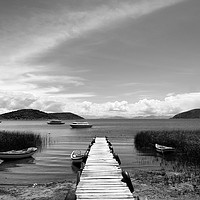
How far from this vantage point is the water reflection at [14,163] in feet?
79.7

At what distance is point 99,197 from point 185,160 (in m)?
19.3

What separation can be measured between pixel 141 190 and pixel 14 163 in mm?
16732

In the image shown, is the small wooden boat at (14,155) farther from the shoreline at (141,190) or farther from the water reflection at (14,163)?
the shoreline at (141,190)

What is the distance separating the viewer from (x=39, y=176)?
66.6 ft

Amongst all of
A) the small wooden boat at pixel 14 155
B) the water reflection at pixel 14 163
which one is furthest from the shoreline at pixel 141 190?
the small wooden boat at pixel 14 155

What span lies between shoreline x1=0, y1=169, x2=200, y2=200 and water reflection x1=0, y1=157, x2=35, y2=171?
24.8 feet

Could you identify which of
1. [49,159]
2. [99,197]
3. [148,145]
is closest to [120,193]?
[99,197]

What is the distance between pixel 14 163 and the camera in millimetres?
26359

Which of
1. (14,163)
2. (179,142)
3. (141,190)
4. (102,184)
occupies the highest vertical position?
(102,184)

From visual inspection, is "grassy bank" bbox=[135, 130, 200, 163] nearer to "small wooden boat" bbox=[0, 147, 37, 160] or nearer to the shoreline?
the shoreline

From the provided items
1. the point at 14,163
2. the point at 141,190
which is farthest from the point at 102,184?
the point at 14,163

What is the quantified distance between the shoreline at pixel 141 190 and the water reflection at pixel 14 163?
7.57 m

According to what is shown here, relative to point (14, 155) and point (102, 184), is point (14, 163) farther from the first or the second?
point (102, 184)

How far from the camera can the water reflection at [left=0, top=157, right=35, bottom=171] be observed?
24.3 meters
